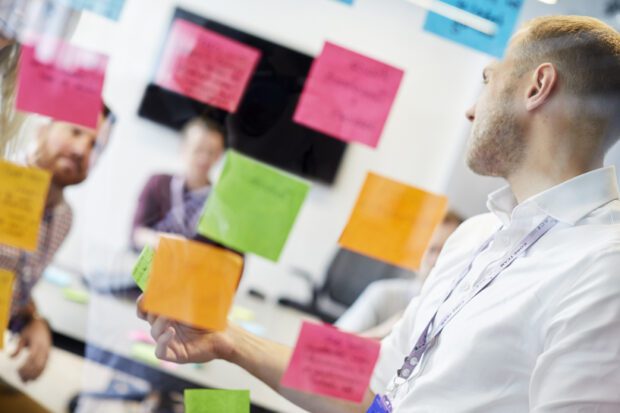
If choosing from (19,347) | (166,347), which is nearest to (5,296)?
(19,347)

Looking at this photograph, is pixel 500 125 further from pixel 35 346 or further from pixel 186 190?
pixel 35 346

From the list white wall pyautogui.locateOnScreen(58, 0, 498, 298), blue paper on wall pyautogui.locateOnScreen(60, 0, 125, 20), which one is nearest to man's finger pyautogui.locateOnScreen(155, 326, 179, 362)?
white wall pyautogui.locateOnScreen(58, 0, 498, 298)

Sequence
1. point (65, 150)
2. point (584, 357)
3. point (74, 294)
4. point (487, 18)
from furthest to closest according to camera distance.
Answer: point (74, 294), point (65, 150), point (487, 18), point (584, 357)

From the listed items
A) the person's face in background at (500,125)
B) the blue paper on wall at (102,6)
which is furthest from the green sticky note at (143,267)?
the person's face in background at (500,125)

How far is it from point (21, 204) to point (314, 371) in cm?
55

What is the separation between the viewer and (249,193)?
119 cm

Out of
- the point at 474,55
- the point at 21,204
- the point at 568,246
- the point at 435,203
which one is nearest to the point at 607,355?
the point at 568,246

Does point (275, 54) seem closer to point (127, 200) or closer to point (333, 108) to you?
point (333, 108)

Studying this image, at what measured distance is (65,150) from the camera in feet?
4.23

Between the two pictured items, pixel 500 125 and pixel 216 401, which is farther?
pixel 216 401

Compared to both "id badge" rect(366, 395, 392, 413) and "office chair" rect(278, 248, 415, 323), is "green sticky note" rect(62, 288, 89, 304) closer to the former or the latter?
"office chair" rect(278, 248, 415, 323)

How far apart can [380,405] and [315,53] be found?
0.54 meters

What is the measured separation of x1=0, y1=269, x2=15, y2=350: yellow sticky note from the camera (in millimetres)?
1314

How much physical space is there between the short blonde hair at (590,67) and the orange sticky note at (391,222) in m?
0.28
